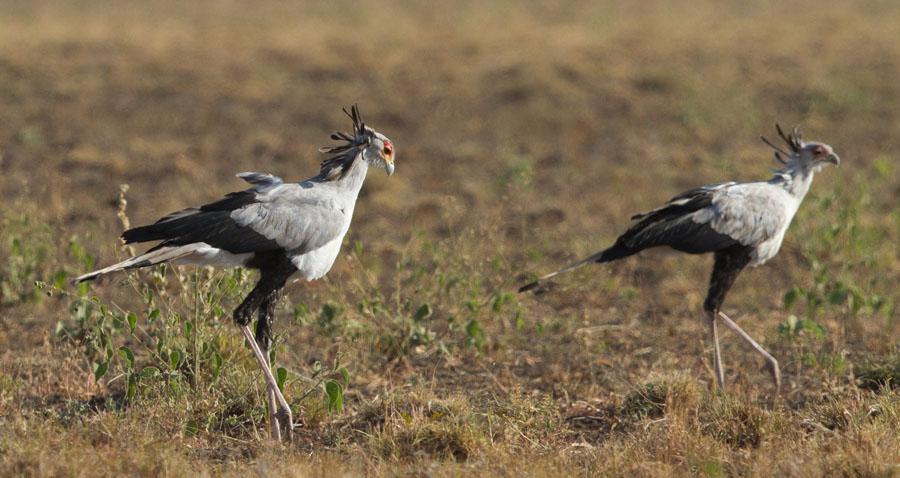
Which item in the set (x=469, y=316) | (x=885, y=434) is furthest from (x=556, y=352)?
(x=885, y=434)

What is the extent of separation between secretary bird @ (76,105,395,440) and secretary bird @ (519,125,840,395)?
4.29ft

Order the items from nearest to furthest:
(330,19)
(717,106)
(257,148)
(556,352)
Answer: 1. (556,352)
2. (257,148)
3. (717,106)
4. (330,19)

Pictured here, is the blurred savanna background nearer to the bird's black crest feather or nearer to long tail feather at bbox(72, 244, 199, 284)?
long tail feather at bbox(72, 244, 199, 284)

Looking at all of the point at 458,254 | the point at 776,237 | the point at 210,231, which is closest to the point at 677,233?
the point at 776,237

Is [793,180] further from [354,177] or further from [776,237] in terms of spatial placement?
[354,177]

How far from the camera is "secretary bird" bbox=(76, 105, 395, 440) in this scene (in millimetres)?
5316

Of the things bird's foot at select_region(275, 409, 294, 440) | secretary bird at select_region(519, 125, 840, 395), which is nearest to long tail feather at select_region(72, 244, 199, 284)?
bird's foot at select_region(275, 409, 294, 440)

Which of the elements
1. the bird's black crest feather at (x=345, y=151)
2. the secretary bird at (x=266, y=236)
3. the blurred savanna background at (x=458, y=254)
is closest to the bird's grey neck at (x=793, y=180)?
the blurred savanna background at (x=458, y=254)

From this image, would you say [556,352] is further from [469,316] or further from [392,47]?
[392,47]

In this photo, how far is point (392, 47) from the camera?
1753 centimetres

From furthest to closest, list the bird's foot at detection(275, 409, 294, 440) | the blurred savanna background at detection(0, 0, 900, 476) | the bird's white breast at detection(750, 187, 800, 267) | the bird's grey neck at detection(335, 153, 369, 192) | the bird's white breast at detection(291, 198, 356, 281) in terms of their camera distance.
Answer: the bird's white breast at detection(750, 187, 800, 267)
the bird's grey neck at detection(335, 153, 369, 192)
the bird's white breast at detection(291, 198, 356, 281)
the bird's foot at detection(275, 409, 294, 440)
the blurred savanna background at detection(0, 0, 900, 476)

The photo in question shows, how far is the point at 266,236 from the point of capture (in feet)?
17.9

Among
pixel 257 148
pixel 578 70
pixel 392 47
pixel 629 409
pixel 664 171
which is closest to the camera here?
pixel 629 409

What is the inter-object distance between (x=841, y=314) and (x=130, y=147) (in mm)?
8022
